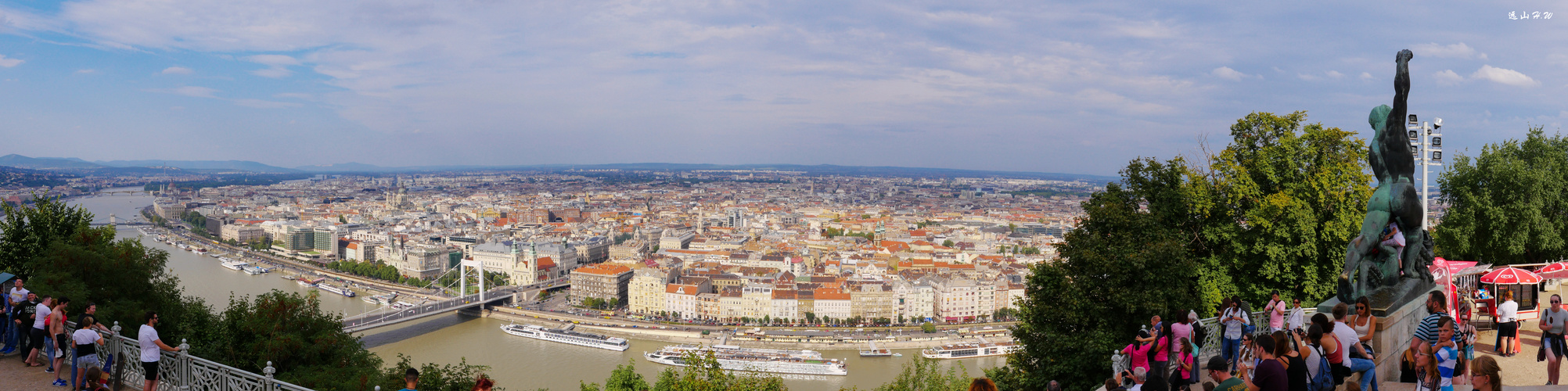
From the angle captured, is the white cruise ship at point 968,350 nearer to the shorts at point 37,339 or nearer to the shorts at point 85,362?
the shorts at point 37,339

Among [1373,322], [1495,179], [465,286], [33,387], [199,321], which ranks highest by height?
[1495,179]

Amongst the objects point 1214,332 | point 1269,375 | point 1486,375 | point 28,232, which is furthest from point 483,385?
point 28,232

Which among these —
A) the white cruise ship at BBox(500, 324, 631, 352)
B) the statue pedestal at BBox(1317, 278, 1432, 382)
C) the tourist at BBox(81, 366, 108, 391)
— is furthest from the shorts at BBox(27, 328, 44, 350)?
the white cruise ship at BBox(500, 324, 631, 352)

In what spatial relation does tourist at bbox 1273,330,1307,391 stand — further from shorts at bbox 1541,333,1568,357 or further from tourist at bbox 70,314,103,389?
tourist at bbox 70,314,103,389

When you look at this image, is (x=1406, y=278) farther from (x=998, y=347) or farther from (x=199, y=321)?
(x=998, y=347)

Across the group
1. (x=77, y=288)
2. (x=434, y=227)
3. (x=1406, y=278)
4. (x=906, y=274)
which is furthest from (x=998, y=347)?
(x=434, y=227)

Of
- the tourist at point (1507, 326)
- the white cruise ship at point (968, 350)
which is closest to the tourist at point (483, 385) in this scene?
the tourist at point (1507, 326)

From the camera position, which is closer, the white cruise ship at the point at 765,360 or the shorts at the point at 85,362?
the shorts at the point at 85,362
